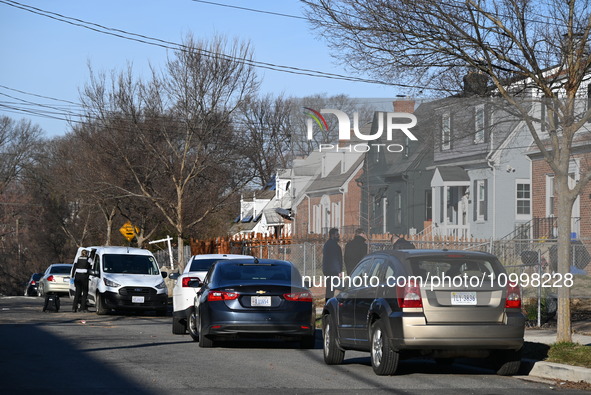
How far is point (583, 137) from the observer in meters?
29.1

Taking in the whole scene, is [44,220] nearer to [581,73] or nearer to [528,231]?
[528,231]

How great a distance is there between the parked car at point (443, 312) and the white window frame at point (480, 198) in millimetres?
25115

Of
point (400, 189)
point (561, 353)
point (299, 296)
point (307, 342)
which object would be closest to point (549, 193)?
point (400, 189)

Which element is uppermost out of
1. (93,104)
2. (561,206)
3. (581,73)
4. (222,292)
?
(93,104)

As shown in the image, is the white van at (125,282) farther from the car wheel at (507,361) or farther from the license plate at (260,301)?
the car wheel at (507,361)

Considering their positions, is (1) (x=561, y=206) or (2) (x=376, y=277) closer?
(2) (x=376, y=277)

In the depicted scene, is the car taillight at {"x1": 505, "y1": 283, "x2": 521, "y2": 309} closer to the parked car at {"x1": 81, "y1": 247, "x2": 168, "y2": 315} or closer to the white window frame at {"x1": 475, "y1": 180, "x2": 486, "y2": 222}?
the parked car at {"x1": 81, "y1": 247, "x2": 168, "y2": 315}

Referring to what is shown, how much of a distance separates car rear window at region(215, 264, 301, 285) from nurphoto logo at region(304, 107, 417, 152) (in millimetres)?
13475

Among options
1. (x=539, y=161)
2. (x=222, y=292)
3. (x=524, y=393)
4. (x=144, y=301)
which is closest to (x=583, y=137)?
(x=539, y=161)

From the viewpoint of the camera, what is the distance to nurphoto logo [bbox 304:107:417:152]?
35.2 metres

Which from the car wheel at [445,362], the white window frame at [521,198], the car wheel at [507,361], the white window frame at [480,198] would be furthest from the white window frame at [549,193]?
the car wheel at [507,361]

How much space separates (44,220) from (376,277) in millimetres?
56421

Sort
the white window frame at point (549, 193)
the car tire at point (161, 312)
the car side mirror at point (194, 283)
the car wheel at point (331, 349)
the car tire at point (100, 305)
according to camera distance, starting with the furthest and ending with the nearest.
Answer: the white window frame at point (549, 193), the car tire at point (161, 312), the car tire at point (100, 305), the car side mirror at point (194, 283), the car wheel at point (331, 349)

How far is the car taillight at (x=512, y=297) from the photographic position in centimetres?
1166
